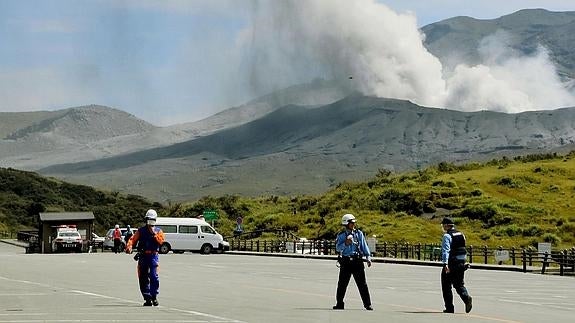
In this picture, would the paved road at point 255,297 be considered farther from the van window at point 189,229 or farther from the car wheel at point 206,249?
the car wheel at point 206,249

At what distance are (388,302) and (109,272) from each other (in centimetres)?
1360

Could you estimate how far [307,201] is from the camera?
93312 millimetres

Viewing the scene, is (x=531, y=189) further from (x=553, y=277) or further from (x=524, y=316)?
(x=524, y=316)

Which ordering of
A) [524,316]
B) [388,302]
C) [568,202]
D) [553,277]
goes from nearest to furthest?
1. [524,316]
2. [388,302]
3. [553,277]
4. [568,202]

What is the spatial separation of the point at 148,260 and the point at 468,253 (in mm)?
31238

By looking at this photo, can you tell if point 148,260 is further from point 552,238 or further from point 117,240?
point 552,238

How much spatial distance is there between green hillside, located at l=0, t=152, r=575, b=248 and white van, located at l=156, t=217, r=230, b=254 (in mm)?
12828

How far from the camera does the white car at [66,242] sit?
59.8 meters

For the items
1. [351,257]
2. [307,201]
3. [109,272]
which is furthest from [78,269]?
[307,201]

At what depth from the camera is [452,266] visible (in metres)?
19.2

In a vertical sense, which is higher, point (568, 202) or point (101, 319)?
point (568, 202)

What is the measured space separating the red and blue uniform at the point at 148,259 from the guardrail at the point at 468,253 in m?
22.6

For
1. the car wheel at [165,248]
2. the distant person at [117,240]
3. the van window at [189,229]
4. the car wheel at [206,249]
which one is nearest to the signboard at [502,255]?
the car wheel at [206,249]

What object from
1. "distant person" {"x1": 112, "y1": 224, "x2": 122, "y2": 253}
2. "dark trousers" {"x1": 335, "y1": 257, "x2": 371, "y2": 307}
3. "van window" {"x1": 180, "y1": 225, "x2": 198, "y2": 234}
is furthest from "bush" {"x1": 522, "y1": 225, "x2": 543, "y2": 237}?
"dark trousers" {"x1": 335, "y1": 257, "x2": 371, "y2": 307}
